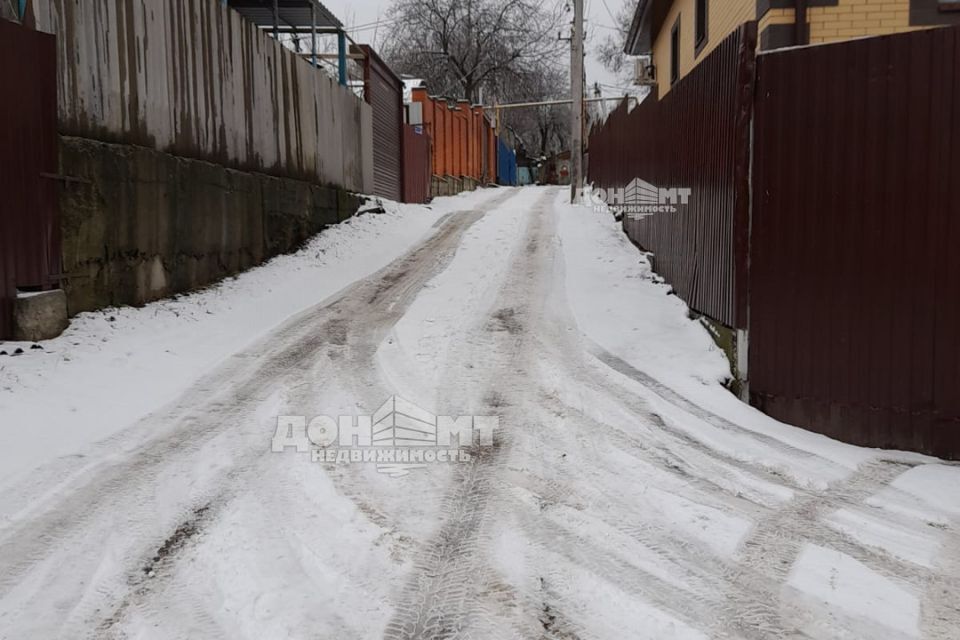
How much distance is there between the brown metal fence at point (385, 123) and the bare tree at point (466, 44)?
2730 cm

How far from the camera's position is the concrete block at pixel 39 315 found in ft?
19.4

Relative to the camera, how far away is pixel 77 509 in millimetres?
3686

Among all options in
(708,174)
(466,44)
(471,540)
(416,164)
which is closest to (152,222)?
(708,174)

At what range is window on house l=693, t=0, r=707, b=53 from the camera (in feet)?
42.7

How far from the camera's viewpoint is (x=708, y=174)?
641 centimetres

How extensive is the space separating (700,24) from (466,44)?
34.3m

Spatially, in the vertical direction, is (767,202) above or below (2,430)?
above

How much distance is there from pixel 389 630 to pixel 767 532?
1888 millimetres

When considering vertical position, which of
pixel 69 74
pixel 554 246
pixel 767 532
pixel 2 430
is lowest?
pixel 767 532

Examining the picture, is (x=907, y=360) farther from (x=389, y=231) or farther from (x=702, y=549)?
(x=389, y=231)

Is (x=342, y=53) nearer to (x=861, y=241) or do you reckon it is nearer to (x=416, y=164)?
(x=416, y=164)

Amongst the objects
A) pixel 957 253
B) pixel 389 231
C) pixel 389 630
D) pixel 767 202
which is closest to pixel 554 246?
pixel 389 231

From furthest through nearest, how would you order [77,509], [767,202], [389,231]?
[389,231]
[767,202]
[77,509]

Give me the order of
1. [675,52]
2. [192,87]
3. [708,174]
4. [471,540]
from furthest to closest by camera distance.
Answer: [675,52] → [192,87] → [708,174] → [471,540]
